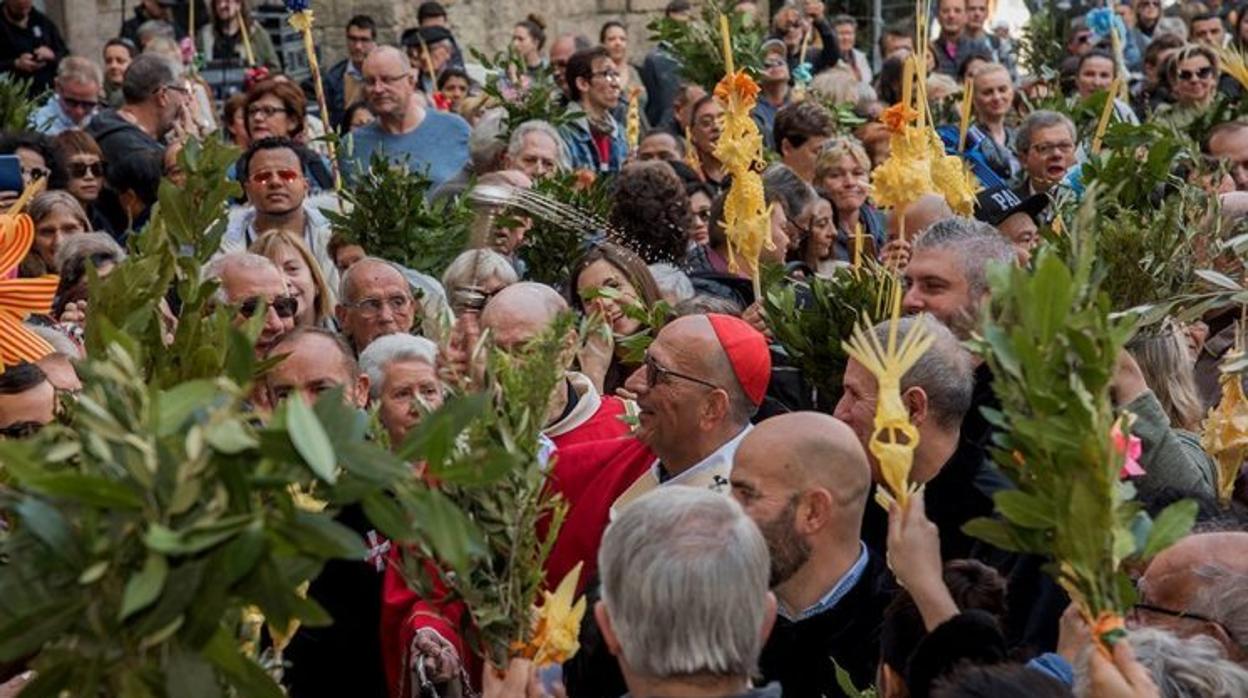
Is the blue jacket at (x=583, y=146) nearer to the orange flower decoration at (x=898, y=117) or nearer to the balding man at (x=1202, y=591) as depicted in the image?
the orange flower decoration at (x=898, y=117)

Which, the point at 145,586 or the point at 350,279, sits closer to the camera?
the point at 145,586

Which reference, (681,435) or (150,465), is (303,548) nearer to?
(150,465)

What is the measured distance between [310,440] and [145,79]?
8.57 m

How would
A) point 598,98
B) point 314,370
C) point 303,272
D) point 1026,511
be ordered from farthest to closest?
point 598,98, point 303,272, point 314,370, point 1026,511

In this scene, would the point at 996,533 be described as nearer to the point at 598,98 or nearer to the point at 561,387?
the point at 561,387

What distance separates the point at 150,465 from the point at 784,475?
1986mm

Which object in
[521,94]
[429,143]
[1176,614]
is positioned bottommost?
[429,143]

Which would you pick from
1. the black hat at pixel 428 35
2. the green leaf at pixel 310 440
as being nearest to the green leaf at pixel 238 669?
the green leaf at pixel 310 440

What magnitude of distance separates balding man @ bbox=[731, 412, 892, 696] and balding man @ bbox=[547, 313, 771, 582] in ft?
2.52

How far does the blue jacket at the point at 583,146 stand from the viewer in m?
11.7

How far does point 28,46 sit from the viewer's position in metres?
13.8

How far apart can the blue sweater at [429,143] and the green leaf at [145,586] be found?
7.92 meters

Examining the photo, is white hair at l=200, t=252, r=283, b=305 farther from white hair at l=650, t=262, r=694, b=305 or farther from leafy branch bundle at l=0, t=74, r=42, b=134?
leafy branch bundle at l=0, t=74, r=42, b=134

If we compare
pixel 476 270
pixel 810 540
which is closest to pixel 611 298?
pixel 476 270
